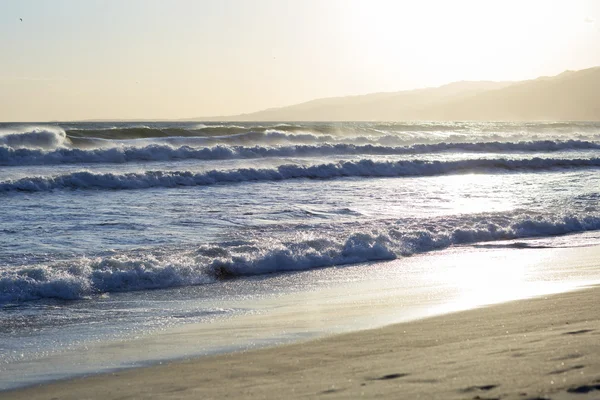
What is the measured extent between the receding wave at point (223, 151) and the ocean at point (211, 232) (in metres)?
0.19

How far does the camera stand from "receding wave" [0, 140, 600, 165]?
84.9 ft

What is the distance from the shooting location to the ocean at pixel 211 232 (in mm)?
6434

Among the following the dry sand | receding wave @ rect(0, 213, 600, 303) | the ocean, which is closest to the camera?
the dry sand

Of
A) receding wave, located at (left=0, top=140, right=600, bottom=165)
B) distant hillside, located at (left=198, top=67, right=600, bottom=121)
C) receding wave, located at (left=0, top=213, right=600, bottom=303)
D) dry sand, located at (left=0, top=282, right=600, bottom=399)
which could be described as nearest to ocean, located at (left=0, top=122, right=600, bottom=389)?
receding wave, located at (left=0, top=213, right=600, bottom=303)

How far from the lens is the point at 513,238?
11.7 meters

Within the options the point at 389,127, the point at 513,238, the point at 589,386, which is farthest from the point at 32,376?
the point at 389,127

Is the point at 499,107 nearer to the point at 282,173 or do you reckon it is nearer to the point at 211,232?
the point at 282,173

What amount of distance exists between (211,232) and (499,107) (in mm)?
173287

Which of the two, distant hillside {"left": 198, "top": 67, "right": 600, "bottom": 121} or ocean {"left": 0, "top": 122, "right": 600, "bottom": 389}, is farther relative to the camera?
distant hillside {"left": 198, "top": 67, "right": 600, "bottom": 121}

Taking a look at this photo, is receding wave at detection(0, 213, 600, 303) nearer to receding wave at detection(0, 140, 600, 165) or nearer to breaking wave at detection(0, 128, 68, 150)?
receding wave at detection(0, 140, 600, 165)

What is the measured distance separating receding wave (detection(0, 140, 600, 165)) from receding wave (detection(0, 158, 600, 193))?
20.8 feet

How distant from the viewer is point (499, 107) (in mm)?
175000

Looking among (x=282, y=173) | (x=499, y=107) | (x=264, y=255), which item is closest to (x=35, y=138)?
A: (x=282, y=173)

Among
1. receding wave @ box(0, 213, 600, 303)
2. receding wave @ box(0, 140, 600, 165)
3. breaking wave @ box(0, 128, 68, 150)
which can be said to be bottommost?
receding wave @ box(0, 213, 600, 303)
